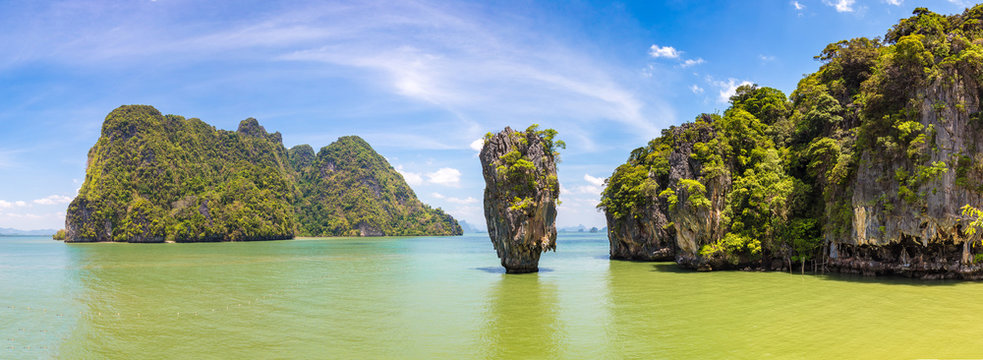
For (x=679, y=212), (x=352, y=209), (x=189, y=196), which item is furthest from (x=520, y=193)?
(x=352, y=209)

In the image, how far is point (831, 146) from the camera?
3027 cm

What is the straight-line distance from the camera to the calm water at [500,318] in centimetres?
1400

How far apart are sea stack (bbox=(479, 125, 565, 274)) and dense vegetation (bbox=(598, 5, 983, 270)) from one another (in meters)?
9.29

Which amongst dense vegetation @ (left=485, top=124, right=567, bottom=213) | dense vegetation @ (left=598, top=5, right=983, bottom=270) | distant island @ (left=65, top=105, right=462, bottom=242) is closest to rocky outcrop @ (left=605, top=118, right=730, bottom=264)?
dense vegetation @ (left=598, top=5, right=983, bottom=270)

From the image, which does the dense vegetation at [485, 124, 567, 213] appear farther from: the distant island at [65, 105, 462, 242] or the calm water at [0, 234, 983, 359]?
the distant island at [65, 105, 462, 242]

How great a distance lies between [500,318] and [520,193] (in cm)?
1448

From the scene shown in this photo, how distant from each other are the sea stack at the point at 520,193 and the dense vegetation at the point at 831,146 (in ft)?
30.5

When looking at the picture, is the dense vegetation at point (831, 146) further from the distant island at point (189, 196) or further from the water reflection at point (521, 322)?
the distant island at point (189, 196)

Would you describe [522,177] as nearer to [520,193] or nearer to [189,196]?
[520,193]

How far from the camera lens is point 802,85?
39.2 metres

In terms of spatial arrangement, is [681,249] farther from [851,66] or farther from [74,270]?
[74,270]

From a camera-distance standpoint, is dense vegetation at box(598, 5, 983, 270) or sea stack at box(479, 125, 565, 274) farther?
sea stack at box(479, 125, 565, 274)

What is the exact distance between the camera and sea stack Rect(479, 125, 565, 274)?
32125 millimetres

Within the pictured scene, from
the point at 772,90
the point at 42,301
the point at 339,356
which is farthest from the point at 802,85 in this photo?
the point at 42,301
